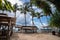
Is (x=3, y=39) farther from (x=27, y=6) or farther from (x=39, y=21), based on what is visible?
(x=39, y=21)

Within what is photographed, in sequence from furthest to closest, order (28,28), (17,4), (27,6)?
(17,4)
(27,6)
(28,28)

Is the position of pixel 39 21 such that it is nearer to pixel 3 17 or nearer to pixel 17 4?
pixel 17 4

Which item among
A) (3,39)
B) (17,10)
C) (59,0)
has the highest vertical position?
(17,10)

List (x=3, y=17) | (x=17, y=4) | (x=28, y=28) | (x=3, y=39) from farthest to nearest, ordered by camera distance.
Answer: (x=17, y=4) → (x=28, y=28) → (x=3, y=39) → (x=3, y=17)

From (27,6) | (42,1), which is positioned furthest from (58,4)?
(27,6)

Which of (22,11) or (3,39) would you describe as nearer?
(3,39)

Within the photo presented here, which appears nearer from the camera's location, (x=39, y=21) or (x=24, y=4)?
(x=24, y=4)

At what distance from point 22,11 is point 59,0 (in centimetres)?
5129

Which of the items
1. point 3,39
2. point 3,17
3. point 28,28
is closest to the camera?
point 3,17

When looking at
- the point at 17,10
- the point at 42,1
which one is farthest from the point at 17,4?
the point at 42,1

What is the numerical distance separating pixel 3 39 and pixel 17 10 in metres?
49.3

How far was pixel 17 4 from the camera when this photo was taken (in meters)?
64.1

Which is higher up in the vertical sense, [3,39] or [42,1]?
[42,1]

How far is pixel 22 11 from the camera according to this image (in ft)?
204
